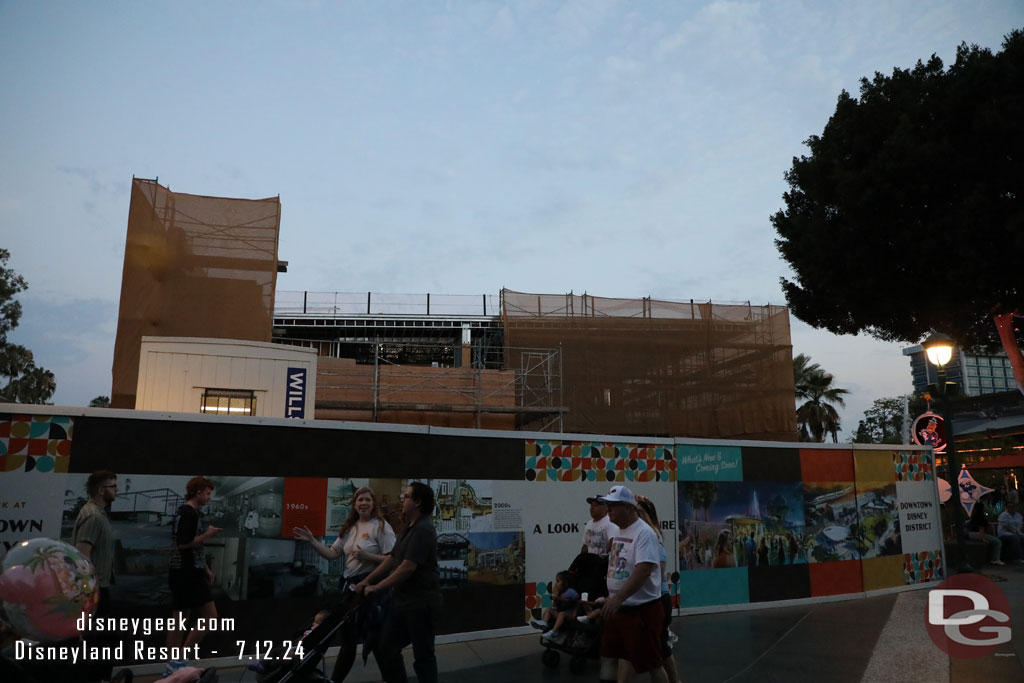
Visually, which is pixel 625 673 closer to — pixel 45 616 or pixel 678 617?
pixel 45 616

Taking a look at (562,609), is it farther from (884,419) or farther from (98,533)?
(884,419)

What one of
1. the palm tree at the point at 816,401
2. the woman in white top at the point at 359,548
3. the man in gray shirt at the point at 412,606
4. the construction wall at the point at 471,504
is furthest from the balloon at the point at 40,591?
the palm tree at the point at 816,401

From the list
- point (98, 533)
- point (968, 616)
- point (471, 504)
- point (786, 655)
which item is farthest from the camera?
point (968, 616)

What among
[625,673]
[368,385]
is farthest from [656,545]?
[368,385]

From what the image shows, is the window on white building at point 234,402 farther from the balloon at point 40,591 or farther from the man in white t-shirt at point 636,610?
the balloon at point 40,591

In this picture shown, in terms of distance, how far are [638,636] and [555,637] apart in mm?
2427

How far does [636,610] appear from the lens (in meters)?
4.54

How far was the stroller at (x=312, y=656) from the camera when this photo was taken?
4.32 metres

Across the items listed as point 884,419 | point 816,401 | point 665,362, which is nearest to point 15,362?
point 665,362

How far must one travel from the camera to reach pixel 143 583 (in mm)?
6371

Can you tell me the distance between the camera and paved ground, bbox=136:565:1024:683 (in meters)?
6.24

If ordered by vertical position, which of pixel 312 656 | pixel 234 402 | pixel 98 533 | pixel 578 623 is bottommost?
pixel 578 623

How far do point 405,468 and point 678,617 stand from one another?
429 cm

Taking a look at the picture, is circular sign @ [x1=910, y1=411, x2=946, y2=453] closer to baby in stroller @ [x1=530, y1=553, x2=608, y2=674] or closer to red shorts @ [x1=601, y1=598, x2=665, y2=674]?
baby in stroller @ [x1=530, y1=553, x2=608, y2=674]
